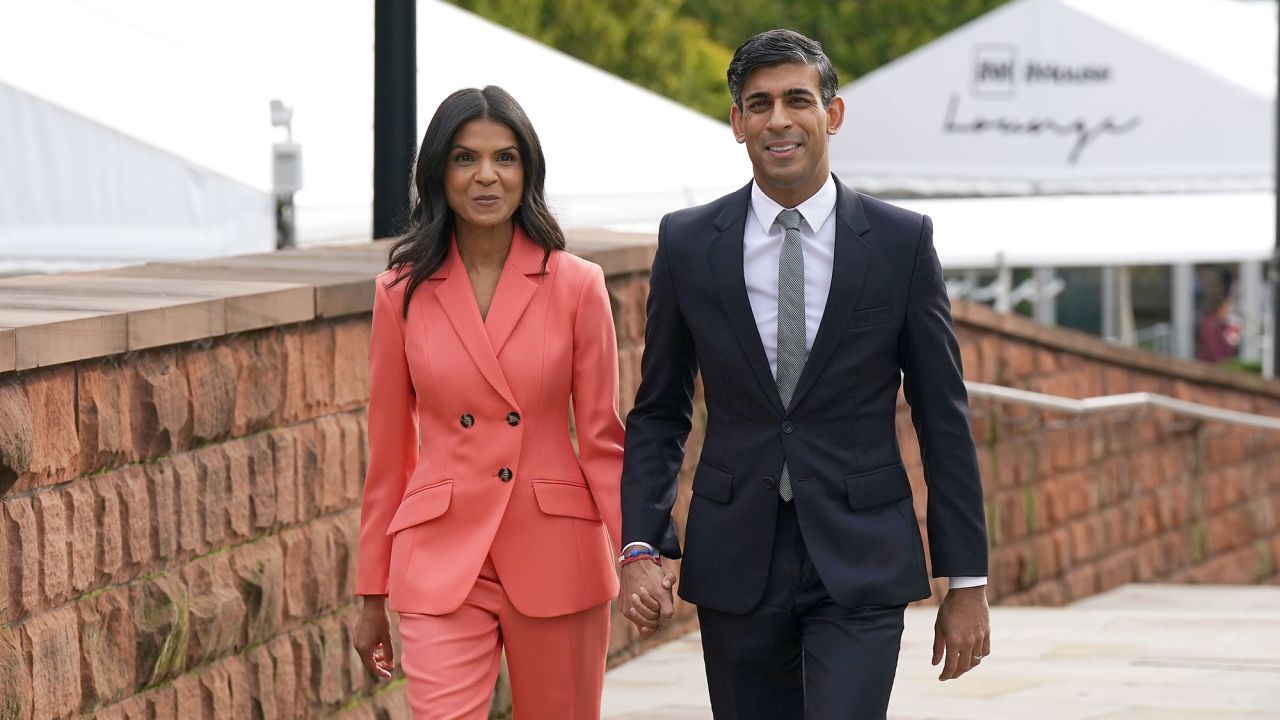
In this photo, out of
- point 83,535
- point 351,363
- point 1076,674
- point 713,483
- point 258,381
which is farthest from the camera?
point 1076,674

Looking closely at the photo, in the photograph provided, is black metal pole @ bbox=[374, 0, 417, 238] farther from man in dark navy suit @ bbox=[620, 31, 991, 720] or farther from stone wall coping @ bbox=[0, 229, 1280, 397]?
man in dark navy suit @ bbox=[620, 31, 991, 720]

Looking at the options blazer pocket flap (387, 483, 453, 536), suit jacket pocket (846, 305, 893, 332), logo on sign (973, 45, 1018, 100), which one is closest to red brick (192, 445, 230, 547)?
blazer pocket flap (387, 483, 453, 536)

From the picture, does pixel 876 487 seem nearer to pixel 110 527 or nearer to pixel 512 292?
pixel 512 292

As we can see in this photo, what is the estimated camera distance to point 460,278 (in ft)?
12.0

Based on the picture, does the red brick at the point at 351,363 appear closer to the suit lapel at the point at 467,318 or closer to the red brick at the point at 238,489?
the red brick at the point at 238,489

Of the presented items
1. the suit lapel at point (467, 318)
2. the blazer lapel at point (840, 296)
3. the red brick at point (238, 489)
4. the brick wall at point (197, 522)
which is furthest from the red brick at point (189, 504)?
the blazer lapel at point (840, 296)

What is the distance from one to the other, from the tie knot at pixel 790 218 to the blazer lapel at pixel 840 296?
77mm

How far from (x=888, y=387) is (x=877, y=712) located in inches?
22.2

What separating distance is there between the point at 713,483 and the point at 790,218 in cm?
49

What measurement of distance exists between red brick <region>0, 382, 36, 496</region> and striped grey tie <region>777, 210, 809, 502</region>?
4.48 feet

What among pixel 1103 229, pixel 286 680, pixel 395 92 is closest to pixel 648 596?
pixel 286 680

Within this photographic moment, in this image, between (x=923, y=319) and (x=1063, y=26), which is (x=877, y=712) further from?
(x=1063, y=26)

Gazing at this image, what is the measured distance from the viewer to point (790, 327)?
3406mm

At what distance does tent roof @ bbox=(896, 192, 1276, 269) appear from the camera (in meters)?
18.9
